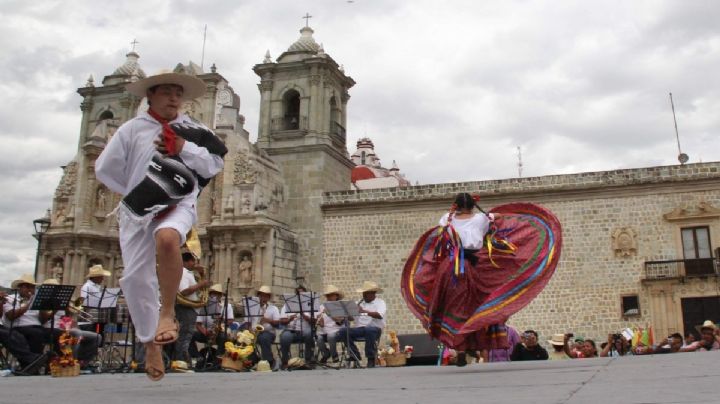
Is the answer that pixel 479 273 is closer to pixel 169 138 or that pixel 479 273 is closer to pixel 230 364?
pixel 169 138

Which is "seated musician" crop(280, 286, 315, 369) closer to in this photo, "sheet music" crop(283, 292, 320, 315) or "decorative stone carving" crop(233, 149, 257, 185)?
"sheet music" crop(283, 292, 320, 315)

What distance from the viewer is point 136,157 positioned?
3814 mm

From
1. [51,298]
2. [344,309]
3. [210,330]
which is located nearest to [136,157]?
[51,298]

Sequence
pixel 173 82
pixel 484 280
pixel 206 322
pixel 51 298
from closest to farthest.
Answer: pixel 173 82, pixel 484 280, pixel 51 298, pixel 206 322

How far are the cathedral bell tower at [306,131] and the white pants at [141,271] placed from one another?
1738cm

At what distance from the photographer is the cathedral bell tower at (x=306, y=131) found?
21734mm

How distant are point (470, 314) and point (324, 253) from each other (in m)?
14.6

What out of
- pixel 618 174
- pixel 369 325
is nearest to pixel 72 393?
pixel 369 325

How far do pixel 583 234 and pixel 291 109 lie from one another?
10.6 m

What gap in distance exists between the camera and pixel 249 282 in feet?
65.4

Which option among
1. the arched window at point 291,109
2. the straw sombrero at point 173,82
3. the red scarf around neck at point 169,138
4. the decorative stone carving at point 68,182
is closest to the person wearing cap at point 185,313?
the straw sombrero at point 173,82

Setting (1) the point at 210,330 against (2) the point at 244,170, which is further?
(2) the point at 244,170

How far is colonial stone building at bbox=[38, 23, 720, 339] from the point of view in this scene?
60.2 ft

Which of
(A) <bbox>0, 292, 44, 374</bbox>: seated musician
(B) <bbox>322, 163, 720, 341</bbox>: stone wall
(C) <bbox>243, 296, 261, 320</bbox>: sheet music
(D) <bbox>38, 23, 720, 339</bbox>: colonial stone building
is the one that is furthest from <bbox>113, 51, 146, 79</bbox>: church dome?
(A) <bbox>0, 292, 44, 374</bbox>: seated musician
